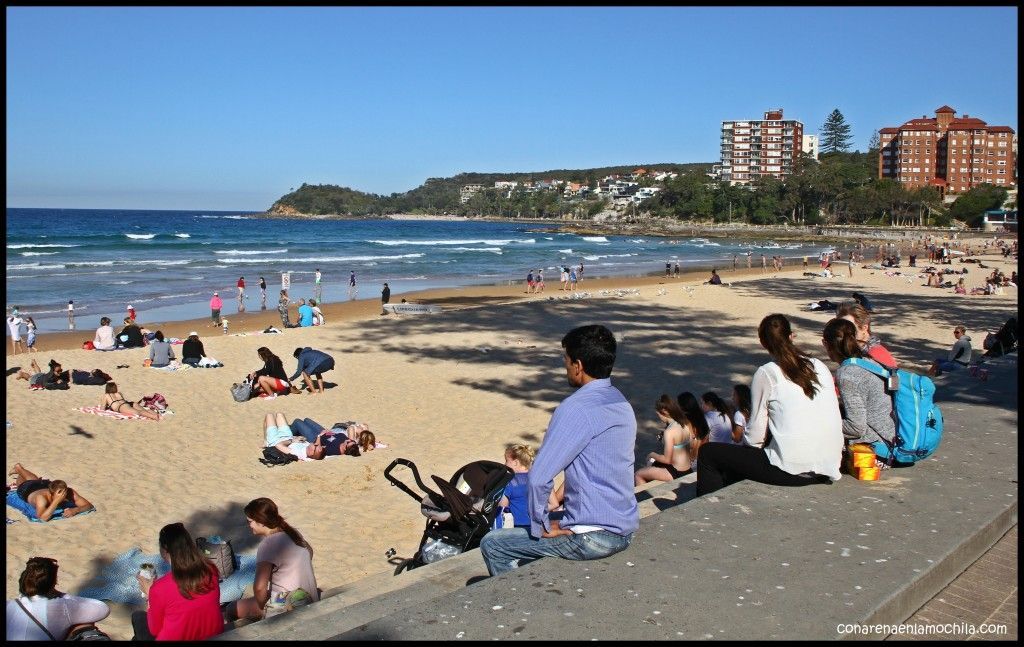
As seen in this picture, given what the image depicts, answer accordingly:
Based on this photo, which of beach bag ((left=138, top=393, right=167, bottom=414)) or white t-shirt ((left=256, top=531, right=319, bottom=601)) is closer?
white t-shirt ((left=256, top=531, right=319, bottom=601))

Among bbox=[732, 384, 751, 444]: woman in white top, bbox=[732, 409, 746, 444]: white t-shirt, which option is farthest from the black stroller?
bbox=[732, 409, 746, 444]: white t-shirt

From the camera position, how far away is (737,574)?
385cm

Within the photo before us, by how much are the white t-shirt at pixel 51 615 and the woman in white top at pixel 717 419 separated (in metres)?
4.88

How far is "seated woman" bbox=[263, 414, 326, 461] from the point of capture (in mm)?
9758

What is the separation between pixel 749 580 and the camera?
12.4 feet

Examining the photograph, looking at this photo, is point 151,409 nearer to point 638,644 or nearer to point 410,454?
point 410,454

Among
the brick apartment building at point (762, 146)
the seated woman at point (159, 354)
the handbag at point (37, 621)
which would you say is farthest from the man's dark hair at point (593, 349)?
the brick apartment building at point (762, 146)

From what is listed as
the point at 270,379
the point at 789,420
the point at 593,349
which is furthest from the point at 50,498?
the point at 789,420

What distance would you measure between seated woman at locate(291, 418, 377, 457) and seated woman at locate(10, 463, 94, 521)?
2576mm

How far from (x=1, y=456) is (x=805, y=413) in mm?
6211

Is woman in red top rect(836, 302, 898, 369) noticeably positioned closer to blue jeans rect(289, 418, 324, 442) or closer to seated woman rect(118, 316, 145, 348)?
blue jeans rect(289, 418, 324, 442)

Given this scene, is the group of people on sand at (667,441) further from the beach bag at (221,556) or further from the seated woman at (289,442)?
the seated woman at (289,442)

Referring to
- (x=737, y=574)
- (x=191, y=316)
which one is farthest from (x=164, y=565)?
(x=191, y=316)

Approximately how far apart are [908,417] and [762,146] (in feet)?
600
